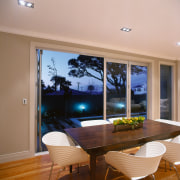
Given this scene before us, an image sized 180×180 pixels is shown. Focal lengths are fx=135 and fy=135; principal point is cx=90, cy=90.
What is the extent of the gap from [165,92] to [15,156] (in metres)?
4.72

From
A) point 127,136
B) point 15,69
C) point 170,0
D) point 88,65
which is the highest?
point 170,0

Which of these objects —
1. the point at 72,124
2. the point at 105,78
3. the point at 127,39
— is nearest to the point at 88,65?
the point at 105,78

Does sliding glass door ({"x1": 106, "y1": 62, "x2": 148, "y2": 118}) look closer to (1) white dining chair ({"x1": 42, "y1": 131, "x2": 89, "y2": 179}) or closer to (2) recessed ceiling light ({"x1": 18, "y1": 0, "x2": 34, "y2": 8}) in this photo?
(1) white dining chair ({"x1": 42, "y1": 131, "x2": 89, "y2": 179})

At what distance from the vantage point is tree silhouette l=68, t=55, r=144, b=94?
12.0 feet

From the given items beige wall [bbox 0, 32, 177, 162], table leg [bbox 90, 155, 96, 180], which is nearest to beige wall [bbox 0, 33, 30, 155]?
beige wall [bbox 0, 32, 177, 162]

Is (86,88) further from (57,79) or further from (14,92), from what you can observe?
(14,92)

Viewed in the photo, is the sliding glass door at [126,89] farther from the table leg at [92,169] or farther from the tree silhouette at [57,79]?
the table leg at [92,169]

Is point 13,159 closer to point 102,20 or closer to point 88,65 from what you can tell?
point 88,65

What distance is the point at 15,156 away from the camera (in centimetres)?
258

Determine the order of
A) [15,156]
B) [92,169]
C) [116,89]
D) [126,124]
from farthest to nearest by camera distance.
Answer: [116,89], [15,156], [126,124], [92,169]

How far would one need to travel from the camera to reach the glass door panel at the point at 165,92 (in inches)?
181

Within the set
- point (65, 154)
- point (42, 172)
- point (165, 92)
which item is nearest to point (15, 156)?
point (42, 172)

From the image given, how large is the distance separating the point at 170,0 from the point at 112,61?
207cm

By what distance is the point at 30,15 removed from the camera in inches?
83.0
